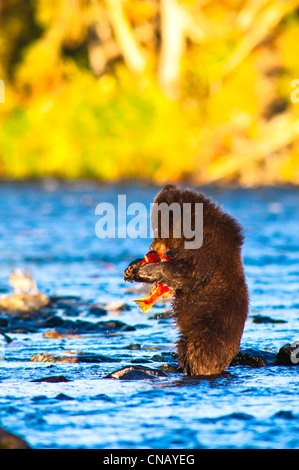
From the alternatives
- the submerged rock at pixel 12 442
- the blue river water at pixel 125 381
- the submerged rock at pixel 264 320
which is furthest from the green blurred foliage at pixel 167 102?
the submerged rock at pixel 12 442

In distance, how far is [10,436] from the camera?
5.04 meters

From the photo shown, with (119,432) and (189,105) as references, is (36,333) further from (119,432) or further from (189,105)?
(189,105)

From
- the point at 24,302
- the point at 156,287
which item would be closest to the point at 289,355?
the point at 156,287

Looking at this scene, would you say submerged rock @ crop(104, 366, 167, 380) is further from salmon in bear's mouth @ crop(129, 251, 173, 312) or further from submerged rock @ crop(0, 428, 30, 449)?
submerged rock @ crop(0, 428, 30, 449)

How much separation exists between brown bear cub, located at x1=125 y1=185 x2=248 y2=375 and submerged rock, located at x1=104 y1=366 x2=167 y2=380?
229 mm

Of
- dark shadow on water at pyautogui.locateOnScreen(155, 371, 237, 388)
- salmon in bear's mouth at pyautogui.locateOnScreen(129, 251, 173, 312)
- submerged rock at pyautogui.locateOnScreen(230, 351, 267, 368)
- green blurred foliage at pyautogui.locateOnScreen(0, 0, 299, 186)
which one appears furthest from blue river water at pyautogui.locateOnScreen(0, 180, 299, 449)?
green blurred foliage at pyautogui.locateOnScreen(0, 0, 299, 186)

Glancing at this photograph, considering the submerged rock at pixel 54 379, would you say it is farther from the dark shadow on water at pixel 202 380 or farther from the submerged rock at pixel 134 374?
the dark shadow on water at pixel 202 380

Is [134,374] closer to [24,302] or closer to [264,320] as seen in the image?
[264,320]

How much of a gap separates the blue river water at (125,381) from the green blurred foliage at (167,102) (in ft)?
57.8

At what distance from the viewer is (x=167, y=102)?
35.3 m

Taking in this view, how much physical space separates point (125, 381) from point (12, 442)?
178 centimetres

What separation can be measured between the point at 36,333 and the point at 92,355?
4.39 feet

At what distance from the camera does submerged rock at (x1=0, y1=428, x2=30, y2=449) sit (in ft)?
16.4

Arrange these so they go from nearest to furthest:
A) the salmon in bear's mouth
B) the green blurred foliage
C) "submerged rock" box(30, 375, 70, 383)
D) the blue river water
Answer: the blue river water < "submerged rock" box(30, 375, 70, 383) < the salmon in bear's mouth < the green blurred foliage
